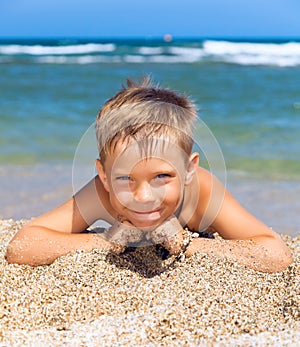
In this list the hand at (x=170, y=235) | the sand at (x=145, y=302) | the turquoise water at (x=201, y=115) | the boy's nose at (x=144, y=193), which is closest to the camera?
the sand at (x=145, y=302)

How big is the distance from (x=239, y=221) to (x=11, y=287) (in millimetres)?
917

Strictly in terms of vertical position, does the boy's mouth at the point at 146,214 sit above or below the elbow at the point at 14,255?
above

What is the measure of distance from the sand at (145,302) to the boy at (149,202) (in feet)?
0.22

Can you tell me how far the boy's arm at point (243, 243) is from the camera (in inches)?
80.6

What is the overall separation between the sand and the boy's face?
20 cm

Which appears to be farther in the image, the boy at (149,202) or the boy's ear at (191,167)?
the boy's ear at (191,167)

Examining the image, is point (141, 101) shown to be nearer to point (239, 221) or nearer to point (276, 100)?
point (239, 221)

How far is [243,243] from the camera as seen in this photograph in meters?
2.10

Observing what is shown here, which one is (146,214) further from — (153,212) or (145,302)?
(145,302)

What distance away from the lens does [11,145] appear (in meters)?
5.17

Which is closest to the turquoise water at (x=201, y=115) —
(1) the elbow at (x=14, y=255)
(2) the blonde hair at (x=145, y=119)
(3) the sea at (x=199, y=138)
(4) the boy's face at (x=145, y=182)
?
(3) the sea at (x=199, y=138)

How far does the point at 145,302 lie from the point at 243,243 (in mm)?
568

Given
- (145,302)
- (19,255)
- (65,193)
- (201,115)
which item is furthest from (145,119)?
(201,115)

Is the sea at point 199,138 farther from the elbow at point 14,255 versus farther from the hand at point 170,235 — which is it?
the elbow at point 14,255
